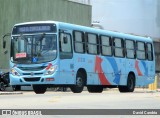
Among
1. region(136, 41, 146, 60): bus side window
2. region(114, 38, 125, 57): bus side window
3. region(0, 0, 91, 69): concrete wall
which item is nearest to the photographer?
region(114, 38, 125, 57): bus side window

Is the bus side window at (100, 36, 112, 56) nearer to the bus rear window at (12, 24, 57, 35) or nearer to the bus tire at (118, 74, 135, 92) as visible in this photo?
the bus tire at (118, 74, 135, 92)

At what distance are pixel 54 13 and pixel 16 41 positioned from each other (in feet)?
66.8

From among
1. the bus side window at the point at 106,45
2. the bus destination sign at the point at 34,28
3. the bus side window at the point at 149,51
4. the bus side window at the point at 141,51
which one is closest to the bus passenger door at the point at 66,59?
the bus destination sign at the point at 34,28

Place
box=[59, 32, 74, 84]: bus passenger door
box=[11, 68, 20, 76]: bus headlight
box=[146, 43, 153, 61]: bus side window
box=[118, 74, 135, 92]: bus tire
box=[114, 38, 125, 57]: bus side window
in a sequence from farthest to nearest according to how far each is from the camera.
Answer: box=[146, 43, 153, 61]: bus side window → box=[118, 74, 135, 92]: bus tire → box=[114, 38, 125, 57]: bus side window → box=[11, 68, 20, 76]: bus headlight → box=[59, 32, 74, 84]: bus passenger door

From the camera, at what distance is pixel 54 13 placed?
4434cm

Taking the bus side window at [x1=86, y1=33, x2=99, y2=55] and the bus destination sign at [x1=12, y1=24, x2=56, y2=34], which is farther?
the bus side window at [x1=86, y1=33, x2=99, y2=55]

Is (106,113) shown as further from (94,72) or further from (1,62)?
(1,62)

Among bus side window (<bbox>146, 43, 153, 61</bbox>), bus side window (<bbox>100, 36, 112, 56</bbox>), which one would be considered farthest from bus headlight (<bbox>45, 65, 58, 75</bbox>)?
bus side window (<bbox>146, 43, 153, 61</bbox>)

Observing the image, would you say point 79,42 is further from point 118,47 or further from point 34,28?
point 118,47

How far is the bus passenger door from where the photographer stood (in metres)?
23.4

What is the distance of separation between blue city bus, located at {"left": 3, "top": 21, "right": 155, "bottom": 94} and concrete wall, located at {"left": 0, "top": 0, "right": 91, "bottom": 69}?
13.6 metres

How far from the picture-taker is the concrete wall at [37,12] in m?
39.5

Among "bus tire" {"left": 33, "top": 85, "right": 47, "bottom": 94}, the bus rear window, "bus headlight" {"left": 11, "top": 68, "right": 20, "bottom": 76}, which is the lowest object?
"bus tire" {"left": 33, "top": 85, "right": 47, "bottom": 94}

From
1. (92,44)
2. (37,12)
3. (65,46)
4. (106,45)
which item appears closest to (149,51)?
(106,45)
